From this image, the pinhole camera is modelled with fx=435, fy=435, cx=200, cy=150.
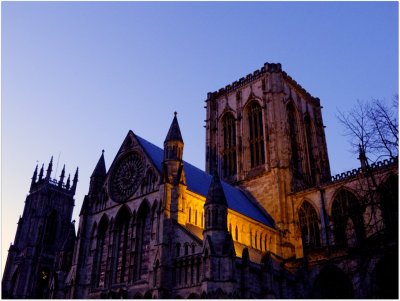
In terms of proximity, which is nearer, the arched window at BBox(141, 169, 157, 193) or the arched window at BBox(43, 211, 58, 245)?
the arched window at BBox(141, 169, 157, 193)

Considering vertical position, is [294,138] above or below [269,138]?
above

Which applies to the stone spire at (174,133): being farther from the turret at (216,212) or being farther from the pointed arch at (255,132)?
the pointed arch at (255,132)

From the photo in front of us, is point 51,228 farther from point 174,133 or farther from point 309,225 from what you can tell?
point 309,225

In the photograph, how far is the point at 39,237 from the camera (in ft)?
224

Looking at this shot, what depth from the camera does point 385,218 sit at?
18.2 metres

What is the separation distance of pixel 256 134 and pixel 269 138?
11.1 ft

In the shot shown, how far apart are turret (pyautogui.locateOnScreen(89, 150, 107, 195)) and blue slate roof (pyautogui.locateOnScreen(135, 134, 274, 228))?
5.58 m

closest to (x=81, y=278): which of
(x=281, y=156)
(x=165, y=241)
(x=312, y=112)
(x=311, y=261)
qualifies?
(x=165, y=241)

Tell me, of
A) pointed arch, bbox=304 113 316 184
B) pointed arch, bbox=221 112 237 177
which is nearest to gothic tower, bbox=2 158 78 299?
pointed arch, bbox=221 112 237 177

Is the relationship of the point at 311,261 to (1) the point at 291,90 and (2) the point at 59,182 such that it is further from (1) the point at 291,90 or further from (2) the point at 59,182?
(2) the point at 59,182

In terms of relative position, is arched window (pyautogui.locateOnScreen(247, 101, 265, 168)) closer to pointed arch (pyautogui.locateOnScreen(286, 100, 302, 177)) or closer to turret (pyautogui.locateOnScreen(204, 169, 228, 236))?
pointed arch (pyautogui.locateOnScreen(286, 100, 302, 177))

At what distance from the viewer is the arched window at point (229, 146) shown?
54.3 metres

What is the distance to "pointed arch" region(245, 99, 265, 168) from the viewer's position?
170 ft

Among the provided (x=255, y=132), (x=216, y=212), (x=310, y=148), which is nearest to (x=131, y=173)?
(x=216, y=212)
